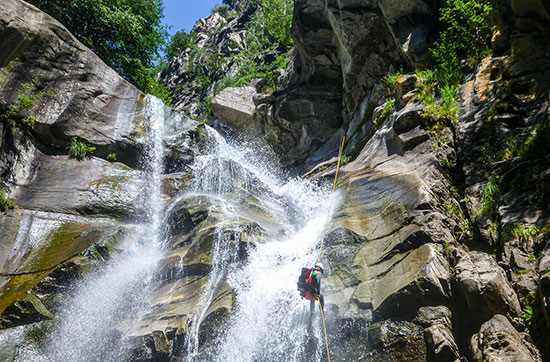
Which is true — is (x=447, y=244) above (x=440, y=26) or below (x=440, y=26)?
below

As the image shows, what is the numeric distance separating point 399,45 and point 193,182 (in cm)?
882

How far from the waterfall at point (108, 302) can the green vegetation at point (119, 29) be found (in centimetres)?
1100

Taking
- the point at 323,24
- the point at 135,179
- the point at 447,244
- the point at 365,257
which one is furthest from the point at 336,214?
the point at 323,24

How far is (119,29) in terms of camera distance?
18.1m

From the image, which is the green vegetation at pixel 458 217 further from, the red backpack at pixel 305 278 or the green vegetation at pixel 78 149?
the green vegetation at pixel 78 149

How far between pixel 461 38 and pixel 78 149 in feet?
41.6

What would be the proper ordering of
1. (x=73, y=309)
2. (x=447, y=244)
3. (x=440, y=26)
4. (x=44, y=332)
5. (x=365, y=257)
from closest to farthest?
(x=447, y=244), (x=365, y=257), (x=44, y=332), (x=73, y=309), (x=440, y=26)

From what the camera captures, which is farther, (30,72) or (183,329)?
(30,72)

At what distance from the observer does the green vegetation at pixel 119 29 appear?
1688cm

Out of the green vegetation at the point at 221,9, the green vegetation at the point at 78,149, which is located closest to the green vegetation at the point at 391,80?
the green vegetation at the point at 78,149

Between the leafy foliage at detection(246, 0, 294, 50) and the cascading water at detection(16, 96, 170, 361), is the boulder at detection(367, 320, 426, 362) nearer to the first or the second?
the cascading water at detection(16, 96, 170, 361)

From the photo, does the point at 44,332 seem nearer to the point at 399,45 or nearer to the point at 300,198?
the point at 300,198

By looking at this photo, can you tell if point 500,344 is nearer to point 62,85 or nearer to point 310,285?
point 310,285

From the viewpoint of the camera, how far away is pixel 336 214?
871 cm
